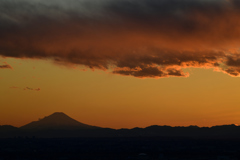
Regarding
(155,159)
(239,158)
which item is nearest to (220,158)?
(239,158)

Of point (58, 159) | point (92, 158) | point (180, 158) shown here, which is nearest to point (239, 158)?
point (180, 158)

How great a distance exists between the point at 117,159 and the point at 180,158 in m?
26.8

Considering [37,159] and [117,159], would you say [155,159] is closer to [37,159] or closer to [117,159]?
[117,159]

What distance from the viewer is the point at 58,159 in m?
154

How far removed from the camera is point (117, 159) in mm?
149750

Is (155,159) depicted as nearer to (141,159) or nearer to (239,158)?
(141,159)

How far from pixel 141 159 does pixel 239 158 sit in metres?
39.1

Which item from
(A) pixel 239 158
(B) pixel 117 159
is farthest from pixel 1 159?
(A) pixel 239 158

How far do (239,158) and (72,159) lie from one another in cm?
6714

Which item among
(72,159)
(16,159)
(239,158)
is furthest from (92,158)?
(239,158)

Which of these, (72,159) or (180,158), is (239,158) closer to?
(180,158)

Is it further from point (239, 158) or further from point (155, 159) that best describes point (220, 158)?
point (155, 159)

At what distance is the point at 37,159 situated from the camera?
513 ft

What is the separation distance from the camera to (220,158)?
14900cm
